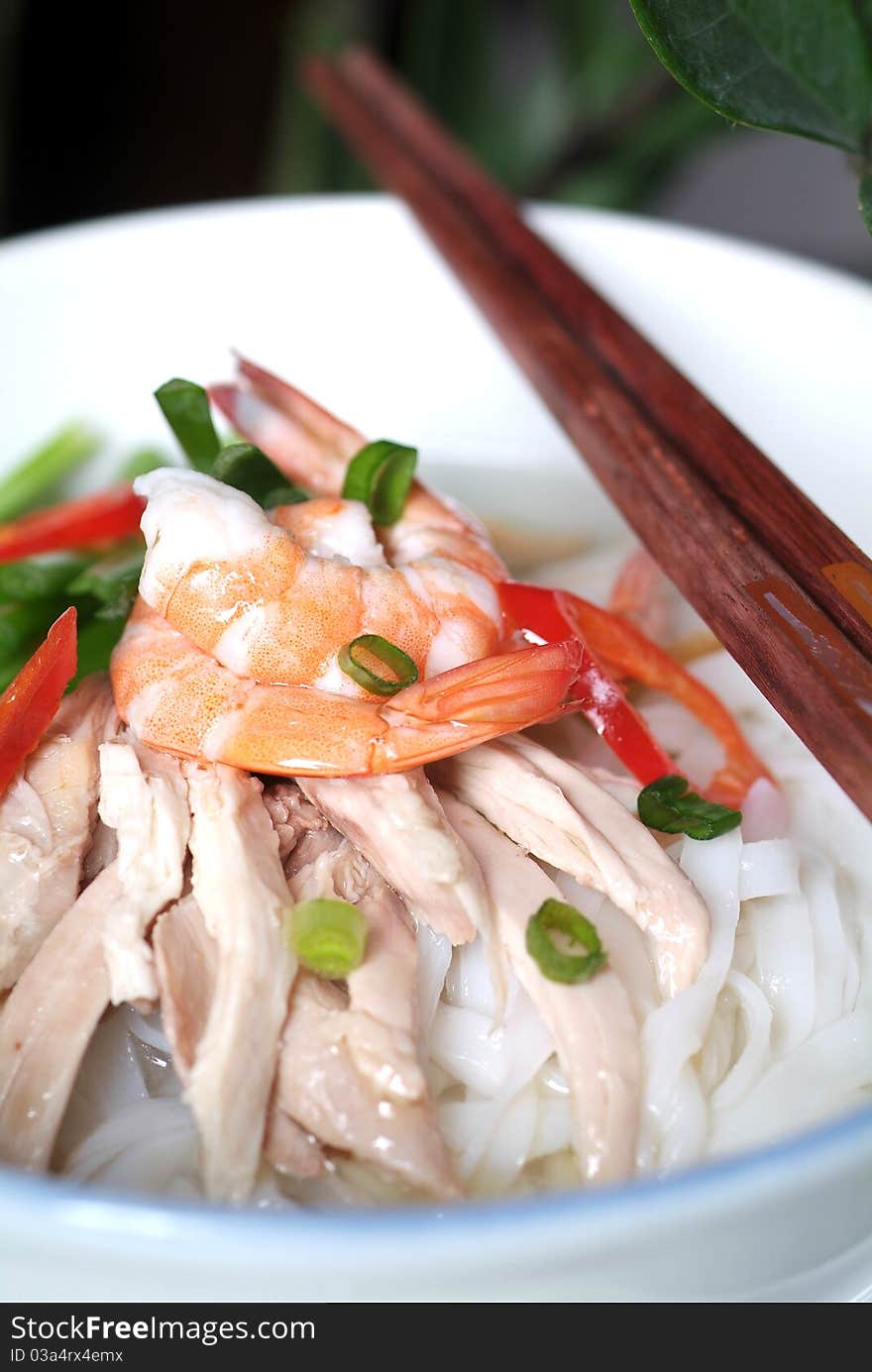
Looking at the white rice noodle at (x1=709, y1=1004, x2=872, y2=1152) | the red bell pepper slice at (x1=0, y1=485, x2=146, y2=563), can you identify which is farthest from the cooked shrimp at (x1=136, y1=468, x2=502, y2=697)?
the red bell pepper slice at (x1=0, y1=485, x2=146, y2=563)

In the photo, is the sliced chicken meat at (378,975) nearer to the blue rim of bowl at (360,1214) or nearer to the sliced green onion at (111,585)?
the blue rim of bowl at (360,1214)

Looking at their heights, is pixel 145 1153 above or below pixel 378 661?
below

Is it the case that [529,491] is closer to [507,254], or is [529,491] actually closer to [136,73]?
[507,254]

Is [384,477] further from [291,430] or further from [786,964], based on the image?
[786,964]

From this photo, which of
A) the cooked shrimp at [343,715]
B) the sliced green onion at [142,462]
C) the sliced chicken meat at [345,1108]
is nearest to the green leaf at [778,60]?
the cooked shrimp at [343,715]

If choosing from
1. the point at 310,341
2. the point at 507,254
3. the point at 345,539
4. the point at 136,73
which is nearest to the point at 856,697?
the point at 345,539

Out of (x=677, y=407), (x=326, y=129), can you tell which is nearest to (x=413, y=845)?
(x=677, y=407)

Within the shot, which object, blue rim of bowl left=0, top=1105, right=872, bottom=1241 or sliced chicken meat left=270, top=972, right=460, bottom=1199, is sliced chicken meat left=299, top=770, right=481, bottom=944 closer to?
sliced chicken meat left=270, top=972, right=460, bottom=1199
